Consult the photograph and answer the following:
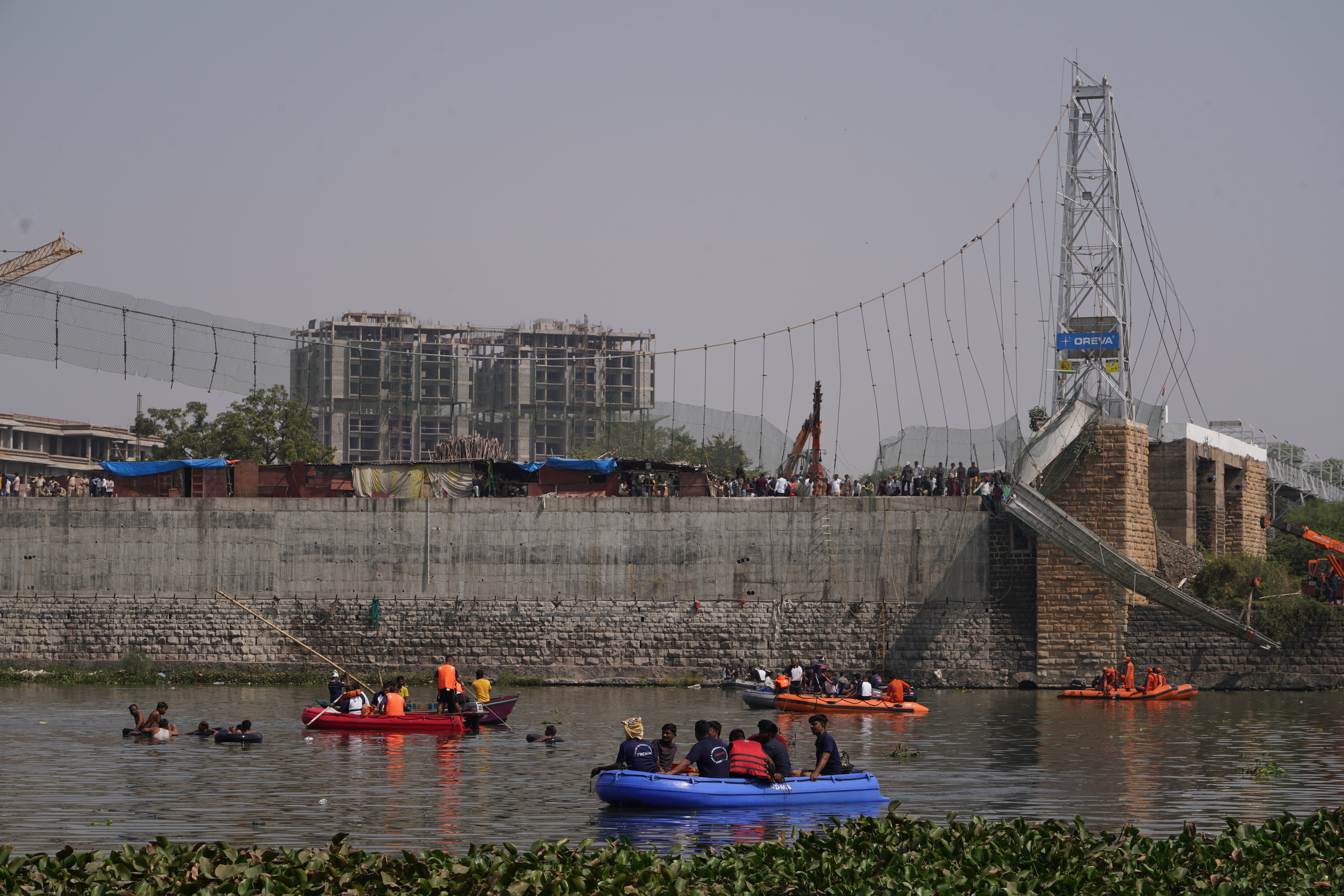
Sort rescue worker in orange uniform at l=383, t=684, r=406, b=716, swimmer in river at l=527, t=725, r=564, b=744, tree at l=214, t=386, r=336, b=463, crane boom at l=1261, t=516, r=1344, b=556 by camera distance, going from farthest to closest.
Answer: tree at l=214, t=386, r=336, b=463
crane boom at l=1261, t=516, r=1344, b=556
rescue worker in orange uniform at l=383, t=684, r=406, b=716
swimmer in river at l=527, t=725, r=564, b=744

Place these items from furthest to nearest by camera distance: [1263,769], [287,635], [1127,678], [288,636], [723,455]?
[723,455]
[287,635]
[288,636]
[1127,678]
[1263,769]

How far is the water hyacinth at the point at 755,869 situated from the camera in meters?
11.7

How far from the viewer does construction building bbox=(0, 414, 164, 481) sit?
100688 millimetres

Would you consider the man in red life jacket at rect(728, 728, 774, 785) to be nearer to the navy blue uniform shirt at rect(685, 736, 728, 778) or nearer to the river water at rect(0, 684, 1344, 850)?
the navy blue uniform shirt at rect(685, 736, 728, 778)

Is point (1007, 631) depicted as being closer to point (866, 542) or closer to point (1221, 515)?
point (866, 542)

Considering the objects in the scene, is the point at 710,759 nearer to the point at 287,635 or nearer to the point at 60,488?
the point at 287,635

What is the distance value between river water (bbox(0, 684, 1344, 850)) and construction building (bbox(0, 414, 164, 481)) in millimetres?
69016

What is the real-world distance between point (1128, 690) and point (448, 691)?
1819 cm

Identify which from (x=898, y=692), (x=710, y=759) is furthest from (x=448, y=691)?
(x=710, y=759)

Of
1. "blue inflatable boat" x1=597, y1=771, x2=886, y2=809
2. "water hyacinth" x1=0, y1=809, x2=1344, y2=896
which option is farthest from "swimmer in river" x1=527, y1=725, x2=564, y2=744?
"water hyacinth" x1=0, y1=809, x2=1344, y2=896

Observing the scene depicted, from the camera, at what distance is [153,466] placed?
1834 inches

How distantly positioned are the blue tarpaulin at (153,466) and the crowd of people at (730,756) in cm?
2892

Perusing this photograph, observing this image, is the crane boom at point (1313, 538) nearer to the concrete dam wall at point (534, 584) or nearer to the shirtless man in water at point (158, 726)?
the concrete dam wall at point (534, 584)

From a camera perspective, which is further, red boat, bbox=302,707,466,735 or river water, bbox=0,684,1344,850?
red boat, bbox=302,707,466,735
